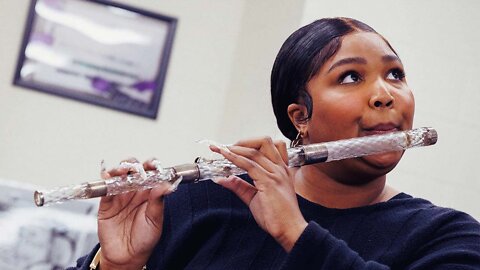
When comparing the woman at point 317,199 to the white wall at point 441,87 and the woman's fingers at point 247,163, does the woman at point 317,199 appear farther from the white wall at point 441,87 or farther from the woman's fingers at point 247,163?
the white wall at point 441,87

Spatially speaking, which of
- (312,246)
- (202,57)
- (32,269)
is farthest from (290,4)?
(312,246)

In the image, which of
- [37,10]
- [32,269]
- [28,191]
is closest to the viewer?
[32,269]

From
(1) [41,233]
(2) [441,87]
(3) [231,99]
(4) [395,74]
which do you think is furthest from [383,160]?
(3) [231,99]

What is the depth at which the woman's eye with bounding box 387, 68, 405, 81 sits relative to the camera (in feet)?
3.37

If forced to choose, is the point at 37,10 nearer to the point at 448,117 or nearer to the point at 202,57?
the point at 202,57

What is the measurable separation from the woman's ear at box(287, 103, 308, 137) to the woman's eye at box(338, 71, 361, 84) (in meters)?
0.09

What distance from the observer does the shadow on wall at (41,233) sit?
4.97 ft

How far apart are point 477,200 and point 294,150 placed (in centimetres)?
119

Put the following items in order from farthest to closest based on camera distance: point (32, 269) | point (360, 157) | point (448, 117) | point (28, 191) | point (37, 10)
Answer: point (37, 10) → point (448, 117) → point (28, 191) → point (32, 269) → point (360, 157)

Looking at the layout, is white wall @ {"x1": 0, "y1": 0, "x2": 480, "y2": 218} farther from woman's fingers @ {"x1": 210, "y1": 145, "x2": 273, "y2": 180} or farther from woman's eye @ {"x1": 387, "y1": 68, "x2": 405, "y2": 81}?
woman's fingers @ {"x1": 210, "y1": 145, "x2": 273, "y2": 180}

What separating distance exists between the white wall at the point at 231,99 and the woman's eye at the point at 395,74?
82 cm

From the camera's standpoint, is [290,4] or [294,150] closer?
[294,150]

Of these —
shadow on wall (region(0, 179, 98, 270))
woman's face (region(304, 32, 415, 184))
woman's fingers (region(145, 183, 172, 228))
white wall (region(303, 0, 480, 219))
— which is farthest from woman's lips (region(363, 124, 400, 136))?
white wall (region(303, 0, 480, 219))

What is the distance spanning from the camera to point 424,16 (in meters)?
1.92
